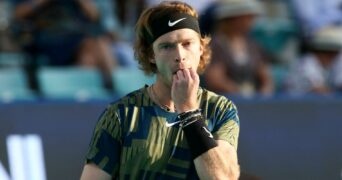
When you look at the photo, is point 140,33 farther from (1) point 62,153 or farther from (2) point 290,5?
(2) point 290,5

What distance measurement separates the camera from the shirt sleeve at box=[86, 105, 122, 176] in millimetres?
3260

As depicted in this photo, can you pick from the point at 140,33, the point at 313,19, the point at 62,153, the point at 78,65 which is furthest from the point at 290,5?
the point at 140,33

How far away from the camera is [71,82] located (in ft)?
25.0

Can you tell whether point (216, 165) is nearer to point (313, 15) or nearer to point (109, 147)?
point (109, 147)

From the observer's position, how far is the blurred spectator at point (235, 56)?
7445 millimetres

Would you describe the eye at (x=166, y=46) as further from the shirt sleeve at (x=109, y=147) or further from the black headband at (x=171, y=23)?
the shirt sleeve at (x=109, y=147)

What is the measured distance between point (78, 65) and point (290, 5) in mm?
2187

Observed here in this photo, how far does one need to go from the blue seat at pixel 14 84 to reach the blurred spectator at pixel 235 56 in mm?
1415

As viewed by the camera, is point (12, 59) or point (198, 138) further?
point (12, 59)

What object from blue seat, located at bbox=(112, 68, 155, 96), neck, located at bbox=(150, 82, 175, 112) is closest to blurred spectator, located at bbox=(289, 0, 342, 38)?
blue seat, located at bbox=(112, 68, 155, 96)

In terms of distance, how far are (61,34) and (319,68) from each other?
2.25m

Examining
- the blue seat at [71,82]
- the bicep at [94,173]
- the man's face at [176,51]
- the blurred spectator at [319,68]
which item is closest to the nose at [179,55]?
the man's face at [176,51]

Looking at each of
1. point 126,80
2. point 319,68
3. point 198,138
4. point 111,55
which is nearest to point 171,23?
point 198,138

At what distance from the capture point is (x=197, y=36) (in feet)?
10.7
